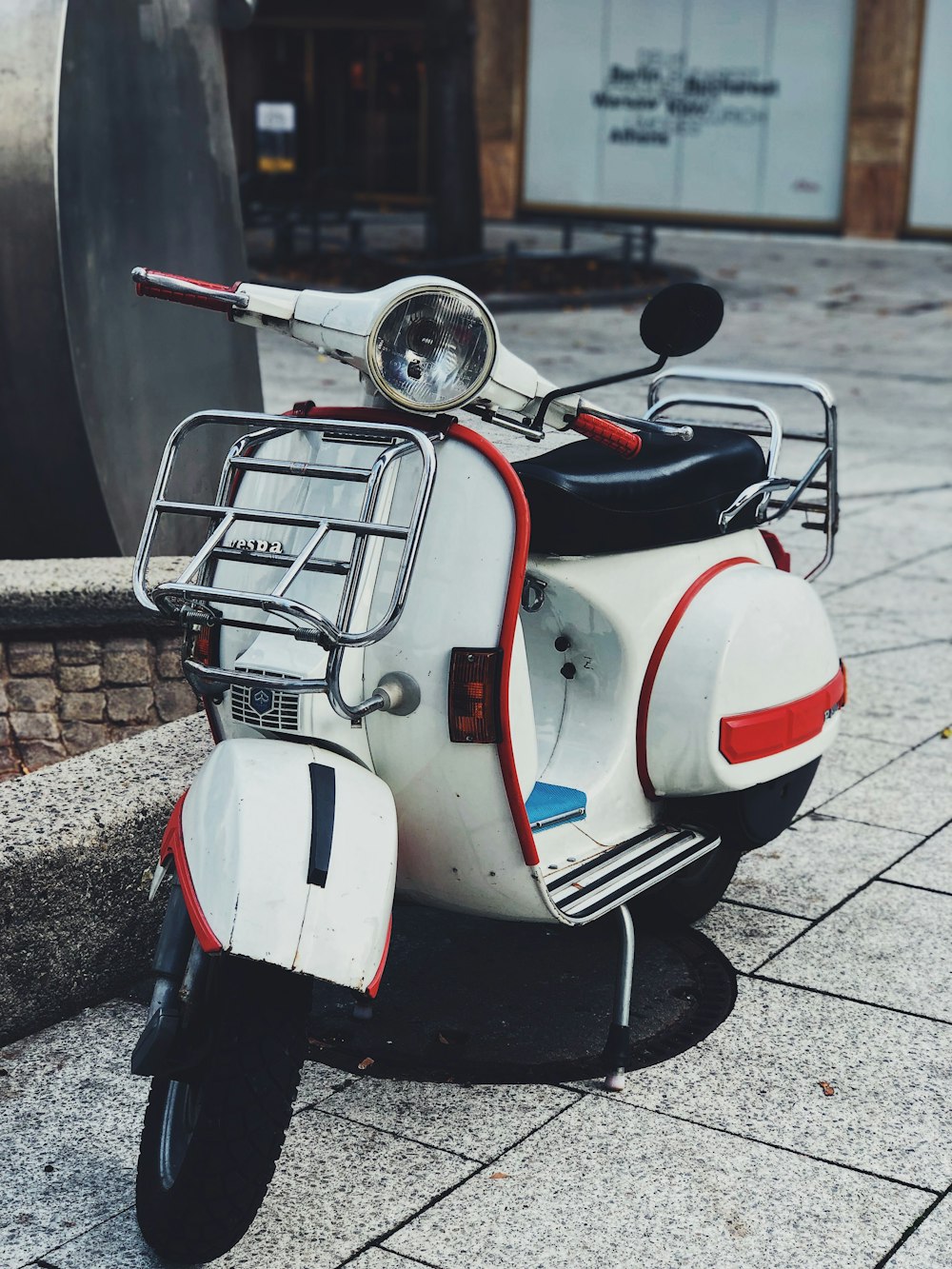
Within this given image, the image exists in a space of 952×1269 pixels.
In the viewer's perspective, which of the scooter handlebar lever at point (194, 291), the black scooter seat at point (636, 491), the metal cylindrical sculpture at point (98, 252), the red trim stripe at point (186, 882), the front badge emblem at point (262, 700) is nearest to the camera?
the red trim stripe at point (186, 882)

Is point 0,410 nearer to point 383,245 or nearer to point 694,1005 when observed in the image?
point 694,1005

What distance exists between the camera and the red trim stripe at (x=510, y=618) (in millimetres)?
2996

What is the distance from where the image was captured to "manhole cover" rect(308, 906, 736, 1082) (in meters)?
3.38

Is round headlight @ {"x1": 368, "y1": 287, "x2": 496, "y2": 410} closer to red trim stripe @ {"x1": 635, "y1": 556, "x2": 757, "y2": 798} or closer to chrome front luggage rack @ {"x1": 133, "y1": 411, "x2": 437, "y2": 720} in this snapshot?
chrome front luggage rack @ {"x1": 133, "y1": 411, "x2": 437, "y2": 720}

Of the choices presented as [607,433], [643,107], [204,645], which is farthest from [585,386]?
[643,107]

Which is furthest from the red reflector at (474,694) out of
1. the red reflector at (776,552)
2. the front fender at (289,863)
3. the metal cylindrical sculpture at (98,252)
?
the metal cylindrical sculpture at (98,252)

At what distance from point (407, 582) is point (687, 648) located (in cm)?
97

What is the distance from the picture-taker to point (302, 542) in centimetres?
308

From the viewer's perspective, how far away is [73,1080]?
10.8 ft

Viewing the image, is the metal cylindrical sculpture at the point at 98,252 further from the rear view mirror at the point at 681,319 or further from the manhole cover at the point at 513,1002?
the rear view mirror at the point at 681,319

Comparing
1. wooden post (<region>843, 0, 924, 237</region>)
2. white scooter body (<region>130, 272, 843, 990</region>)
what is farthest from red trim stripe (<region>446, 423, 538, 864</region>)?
wooden post (<region>843, 0, 924, 237</region>)

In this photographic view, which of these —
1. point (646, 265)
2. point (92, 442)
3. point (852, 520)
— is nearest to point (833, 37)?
point (646, 265)

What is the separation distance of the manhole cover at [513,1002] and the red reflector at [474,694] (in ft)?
2.33

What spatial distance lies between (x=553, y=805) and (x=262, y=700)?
2.32 feet
